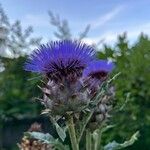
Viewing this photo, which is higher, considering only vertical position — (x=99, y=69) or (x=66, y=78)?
(x=99, y=69)

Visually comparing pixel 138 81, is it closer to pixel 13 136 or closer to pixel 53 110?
pixel 13 136

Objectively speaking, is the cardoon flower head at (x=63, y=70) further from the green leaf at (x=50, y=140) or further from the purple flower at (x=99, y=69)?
the purple flower at (x=99, y=69)

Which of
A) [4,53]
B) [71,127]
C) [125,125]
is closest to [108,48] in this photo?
[125,125]

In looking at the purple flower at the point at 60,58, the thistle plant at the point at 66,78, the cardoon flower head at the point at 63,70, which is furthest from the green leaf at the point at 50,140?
the purple flower at the point at 60,58

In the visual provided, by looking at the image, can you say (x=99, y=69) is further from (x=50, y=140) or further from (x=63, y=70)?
(x=63, y=70)

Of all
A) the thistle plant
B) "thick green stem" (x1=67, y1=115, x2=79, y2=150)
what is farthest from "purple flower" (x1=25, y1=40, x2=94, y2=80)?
"thick green stem" (x1=67, y1=115, x2=79, y2=150)

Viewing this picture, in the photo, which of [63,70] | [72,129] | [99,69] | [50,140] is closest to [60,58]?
[63,70]

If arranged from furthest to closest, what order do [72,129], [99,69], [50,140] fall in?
1. [99,69]
2. [50,140]
3. [72,129]

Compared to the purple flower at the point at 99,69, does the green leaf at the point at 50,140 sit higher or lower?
lower
